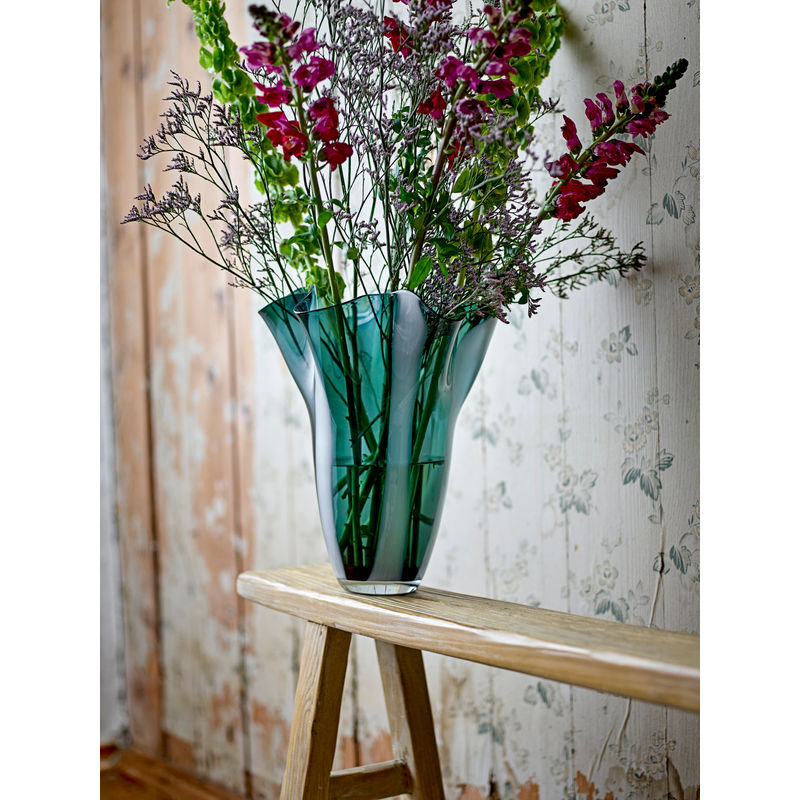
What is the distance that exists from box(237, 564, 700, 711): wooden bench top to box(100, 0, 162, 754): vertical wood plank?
1.05 m

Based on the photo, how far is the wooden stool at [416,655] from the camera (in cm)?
62

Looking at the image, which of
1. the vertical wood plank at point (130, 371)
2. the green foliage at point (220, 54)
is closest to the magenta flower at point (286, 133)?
the green foliage at point (220, 54)

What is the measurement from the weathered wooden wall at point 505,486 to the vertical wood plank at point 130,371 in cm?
2

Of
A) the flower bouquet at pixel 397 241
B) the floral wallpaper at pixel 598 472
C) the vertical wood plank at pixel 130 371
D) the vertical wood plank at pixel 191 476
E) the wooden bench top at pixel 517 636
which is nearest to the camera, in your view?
the wooden bench top at pixel 517 636

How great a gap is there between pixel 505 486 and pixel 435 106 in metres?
0.54

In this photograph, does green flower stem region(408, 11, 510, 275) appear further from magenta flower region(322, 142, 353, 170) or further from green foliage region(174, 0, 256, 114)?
green foliage region(174, 0, 256, 114)

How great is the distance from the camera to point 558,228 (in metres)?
1.01

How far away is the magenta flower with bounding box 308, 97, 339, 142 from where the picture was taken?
0.76 m

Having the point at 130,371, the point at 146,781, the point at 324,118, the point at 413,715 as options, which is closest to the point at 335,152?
the point at 324,118

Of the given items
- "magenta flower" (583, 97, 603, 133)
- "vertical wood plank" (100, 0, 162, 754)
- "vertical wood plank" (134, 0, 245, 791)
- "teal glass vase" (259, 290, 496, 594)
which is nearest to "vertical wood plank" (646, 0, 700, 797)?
"magenta flower" (583, 97, 603, 133)

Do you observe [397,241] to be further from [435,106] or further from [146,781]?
[146,781]

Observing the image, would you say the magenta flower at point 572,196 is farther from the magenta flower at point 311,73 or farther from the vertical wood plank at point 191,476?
the vertical wood plank at point 191,476

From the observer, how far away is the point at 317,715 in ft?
3.02

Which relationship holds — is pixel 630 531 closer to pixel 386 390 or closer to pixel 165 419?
pixel 386 390
